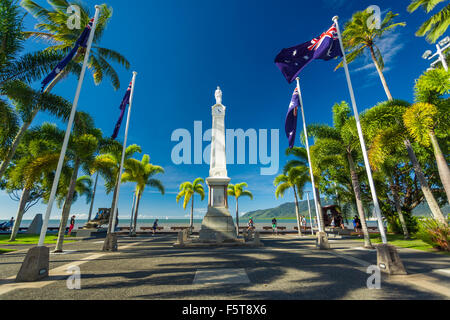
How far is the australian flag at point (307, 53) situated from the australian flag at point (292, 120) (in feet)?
12.4

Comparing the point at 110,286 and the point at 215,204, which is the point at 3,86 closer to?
the point at 110,286

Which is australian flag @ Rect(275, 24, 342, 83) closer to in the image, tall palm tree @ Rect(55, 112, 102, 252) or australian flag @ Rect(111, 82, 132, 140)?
australian flag @ Rect(111, 82, 132, 140)

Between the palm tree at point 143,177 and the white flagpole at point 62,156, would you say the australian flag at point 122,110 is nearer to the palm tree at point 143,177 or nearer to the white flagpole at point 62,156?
the white flagpole at point 62,156

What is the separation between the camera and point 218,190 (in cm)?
1517

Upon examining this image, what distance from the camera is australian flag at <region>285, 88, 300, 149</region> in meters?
12.7

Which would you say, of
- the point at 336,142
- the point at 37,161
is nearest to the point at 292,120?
the point at 336,142

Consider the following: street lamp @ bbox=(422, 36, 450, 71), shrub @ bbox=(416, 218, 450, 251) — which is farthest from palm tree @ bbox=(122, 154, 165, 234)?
street lamp @ bbox=(422, 36, 450, 71)

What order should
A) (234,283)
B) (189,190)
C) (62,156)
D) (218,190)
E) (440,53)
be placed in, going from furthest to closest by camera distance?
(189,190)
(440,53)
(218,190)
(62,156)
(234,283)

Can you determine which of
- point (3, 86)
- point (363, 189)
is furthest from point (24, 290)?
point (363, 189)

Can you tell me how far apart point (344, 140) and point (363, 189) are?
448 inches

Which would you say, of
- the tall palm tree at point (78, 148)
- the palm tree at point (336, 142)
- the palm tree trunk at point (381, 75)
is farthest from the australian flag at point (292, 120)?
the tall palm tree at point (78, 148)

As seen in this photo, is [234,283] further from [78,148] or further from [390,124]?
[390,124]

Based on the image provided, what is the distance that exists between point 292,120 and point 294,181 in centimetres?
1067

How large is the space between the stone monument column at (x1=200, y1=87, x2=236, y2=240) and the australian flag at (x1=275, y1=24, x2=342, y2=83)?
877cm
